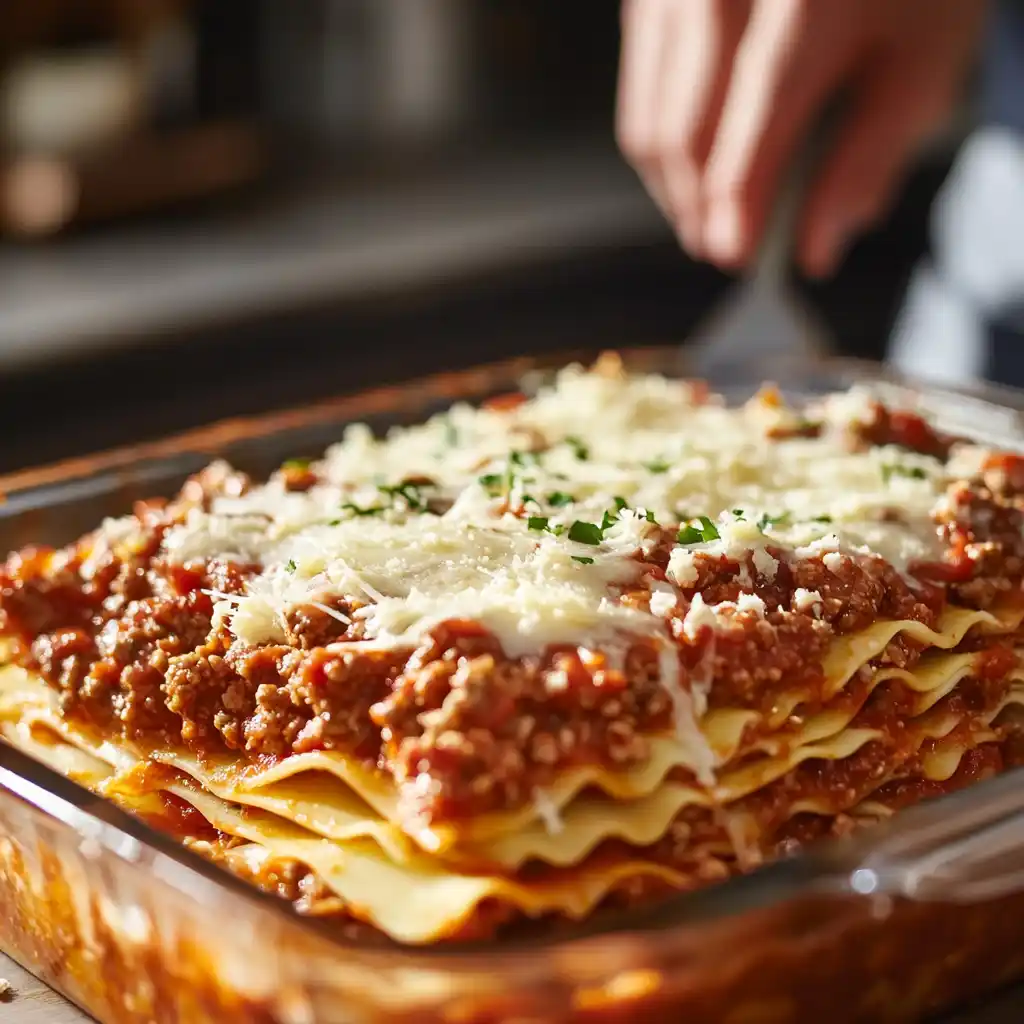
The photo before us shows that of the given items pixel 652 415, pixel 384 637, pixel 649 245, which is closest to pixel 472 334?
pixel 649 245

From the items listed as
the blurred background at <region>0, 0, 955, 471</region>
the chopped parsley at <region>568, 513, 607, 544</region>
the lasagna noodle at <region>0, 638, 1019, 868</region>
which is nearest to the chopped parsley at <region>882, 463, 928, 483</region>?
the lasagna noodle at <region>0, 638, 1019, 868</region>

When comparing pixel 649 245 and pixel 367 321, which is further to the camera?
pixel 649 245

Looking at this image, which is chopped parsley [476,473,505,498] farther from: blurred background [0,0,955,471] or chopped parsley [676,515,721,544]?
blurred background [0,0,955,471]

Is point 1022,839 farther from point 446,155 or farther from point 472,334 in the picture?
point 446,155

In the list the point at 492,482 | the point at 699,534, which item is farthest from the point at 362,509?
the point at 699,534

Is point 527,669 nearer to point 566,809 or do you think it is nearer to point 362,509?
point 566,809

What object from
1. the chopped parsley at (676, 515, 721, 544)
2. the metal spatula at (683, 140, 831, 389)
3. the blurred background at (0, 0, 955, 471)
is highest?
the chopped parsley at (676, 515, 721, 544)
